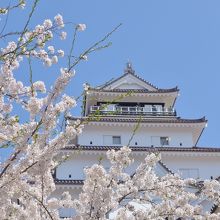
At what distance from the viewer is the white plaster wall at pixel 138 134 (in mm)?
28016

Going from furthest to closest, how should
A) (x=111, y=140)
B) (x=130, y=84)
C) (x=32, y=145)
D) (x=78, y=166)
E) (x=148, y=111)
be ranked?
1. (x=130, y=84)
2. (x=148, y=111)
3. (x=111, y=140)
4. (x=78, y=166)
5. (x=32, y=145)

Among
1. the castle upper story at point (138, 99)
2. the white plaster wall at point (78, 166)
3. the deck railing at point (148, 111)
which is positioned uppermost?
the castle upper story at point (138, 99)

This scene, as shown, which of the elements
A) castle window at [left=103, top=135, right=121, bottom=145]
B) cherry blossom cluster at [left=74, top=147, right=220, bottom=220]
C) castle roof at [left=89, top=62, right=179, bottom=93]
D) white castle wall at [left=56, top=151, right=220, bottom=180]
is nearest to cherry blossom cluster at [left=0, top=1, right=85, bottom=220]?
cherry blossom cluster at [left=74, top=147, right=220, bottom=220]

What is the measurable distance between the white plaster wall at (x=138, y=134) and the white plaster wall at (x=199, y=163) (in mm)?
1469

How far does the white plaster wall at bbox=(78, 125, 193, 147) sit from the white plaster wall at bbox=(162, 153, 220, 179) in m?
1.47

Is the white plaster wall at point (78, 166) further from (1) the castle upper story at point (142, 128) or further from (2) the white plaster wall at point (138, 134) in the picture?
(2) the white plaster wall at point (138, 134)

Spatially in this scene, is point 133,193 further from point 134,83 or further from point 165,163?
point 134,83

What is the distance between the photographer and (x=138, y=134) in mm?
28375

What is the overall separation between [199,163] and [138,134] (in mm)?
4041

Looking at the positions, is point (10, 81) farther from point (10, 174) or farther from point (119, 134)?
point (119, 134)

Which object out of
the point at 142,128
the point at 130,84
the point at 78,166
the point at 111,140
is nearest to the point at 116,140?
the point at 111,140

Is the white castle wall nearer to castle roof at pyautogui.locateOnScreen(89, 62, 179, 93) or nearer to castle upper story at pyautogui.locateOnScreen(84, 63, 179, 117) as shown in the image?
castle upper story at pyautogui.locateOnScreen(84, 63, 179, 117)

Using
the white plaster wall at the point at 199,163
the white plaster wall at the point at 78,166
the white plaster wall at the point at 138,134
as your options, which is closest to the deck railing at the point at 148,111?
the white plaster wall at the point at 138,134

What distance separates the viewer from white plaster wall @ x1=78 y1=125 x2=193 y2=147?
2802 centimetres
